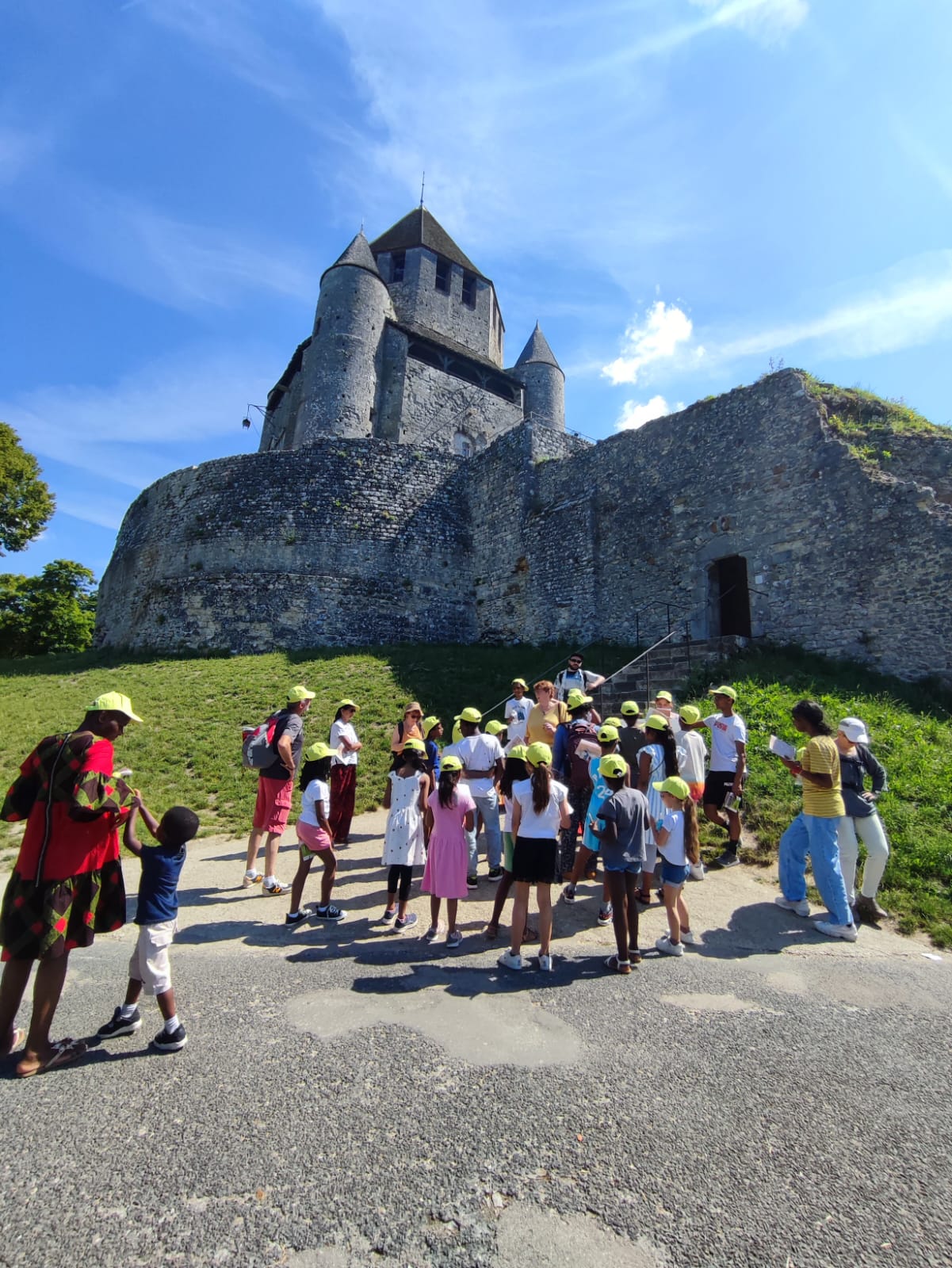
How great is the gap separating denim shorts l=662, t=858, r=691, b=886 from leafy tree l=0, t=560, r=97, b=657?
38.0 meters

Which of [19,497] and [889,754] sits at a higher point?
[19,497]

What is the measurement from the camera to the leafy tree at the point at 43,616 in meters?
35.8

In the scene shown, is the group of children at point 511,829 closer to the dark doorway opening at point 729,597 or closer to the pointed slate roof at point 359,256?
the dark doorway opening at point 729,597

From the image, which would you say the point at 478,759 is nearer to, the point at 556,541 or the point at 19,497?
the point at 556,541

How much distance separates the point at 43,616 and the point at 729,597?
A: 39204mm

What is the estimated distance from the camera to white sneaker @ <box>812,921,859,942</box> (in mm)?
5043

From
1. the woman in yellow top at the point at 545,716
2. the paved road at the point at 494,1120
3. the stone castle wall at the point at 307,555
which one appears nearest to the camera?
the paved road at the point at 494,1120

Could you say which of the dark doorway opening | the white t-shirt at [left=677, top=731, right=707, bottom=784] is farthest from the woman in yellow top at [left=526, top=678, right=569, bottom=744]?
the dark doorway opening

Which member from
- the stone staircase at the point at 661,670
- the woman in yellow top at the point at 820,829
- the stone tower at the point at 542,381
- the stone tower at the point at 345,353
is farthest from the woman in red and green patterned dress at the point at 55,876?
the stone tower at the point at 542,381

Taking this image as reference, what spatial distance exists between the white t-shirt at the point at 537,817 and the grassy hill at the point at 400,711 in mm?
3448

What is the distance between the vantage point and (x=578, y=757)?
6277 mm

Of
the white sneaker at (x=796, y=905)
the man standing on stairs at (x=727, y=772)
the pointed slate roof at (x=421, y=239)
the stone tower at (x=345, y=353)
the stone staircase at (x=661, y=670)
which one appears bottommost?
the white sneaker at (x=796, y=905)

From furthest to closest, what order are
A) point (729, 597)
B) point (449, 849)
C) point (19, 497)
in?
1. point (19, 497)
2. point (729, 597)
3. point (449, 849)

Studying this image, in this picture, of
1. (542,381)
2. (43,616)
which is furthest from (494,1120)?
(43,616)
